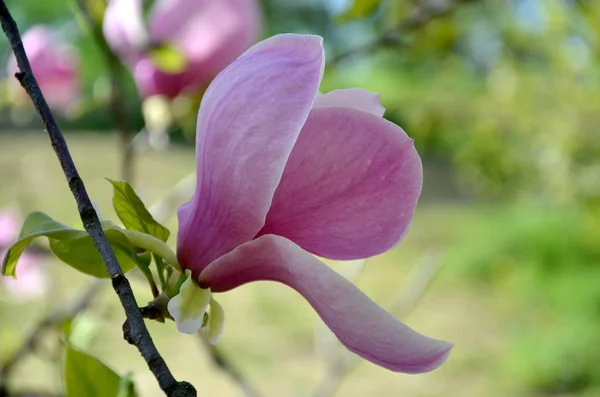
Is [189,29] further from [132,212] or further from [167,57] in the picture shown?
[132,212]

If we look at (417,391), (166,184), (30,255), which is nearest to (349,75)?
(166,184)

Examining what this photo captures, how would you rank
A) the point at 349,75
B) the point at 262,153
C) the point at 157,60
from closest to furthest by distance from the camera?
the point at 262,153
the point at 157,60
the point at 349,75

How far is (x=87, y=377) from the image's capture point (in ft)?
0.84

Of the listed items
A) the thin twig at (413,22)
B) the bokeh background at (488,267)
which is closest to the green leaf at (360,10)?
the thin twig at (413,22)

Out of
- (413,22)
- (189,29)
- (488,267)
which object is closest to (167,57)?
(189,29)

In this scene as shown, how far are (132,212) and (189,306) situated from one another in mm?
37

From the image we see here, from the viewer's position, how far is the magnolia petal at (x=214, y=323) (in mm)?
232

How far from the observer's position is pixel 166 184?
441cm

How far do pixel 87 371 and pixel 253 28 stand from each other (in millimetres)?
283

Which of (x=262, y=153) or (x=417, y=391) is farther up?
(x=262, y=153)

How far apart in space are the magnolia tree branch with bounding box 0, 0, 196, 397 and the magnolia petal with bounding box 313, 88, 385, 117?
69 millimetres

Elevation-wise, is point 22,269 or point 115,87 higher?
point 115,87

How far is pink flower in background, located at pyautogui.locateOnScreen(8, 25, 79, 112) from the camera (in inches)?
25.3

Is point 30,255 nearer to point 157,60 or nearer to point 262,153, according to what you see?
point 157,60
